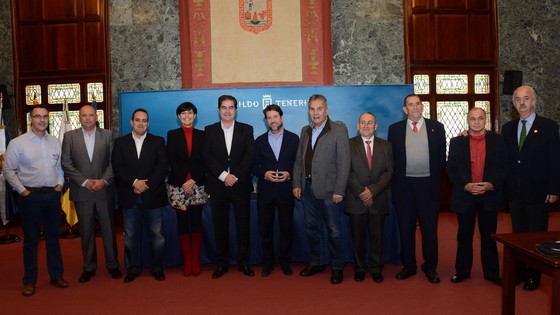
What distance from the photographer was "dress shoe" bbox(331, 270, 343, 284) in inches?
159

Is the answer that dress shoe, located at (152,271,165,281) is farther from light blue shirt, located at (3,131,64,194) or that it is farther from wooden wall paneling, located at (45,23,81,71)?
wooden wall paneling, located at (45,23,81,71)

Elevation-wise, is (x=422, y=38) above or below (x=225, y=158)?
above

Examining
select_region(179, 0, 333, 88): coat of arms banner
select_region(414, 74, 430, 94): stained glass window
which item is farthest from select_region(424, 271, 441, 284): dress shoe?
select_region(414, 74, 430, 94): stained glass window

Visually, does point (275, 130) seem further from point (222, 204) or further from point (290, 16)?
point (290, 16)

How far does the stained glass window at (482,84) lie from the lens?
781 centimetres

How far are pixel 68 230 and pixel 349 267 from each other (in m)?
4.00

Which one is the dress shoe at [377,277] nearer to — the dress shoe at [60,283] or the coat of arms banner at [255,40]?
the dress shoe at [60,283]

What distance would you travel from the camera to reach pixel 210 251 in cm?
464

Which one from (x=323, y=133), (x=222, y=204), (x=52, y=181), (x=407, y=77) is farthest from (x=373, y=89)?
(x=52, y=181)

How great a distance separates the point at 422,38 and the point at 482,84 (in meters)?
1.19

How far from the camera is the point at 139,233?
14.1 feet

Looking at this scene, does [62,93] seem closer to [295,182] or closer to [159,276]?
[159,276]

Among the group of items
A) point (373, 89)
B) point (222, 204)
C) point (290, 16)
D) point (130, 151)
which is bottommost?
point (222, 204)

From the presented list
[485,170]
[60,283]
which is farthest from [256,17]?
[60,283]
